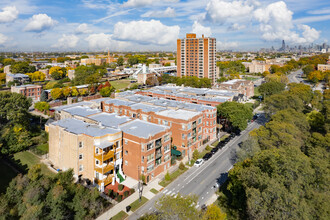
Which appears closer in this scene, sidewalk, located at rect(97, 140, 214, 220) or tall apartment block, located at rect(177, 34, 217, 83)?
sidewalk, located at rect(97, 140, 214, 220)

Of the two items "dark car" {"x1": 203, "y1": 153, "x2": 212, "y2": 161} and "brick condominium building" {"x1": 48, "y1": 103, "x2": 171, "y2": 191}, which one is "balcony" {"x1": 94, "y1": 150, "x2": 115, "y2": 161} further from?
"dark car" {"x1": 203, "y1": 153, "x2": 212, "y2": 161}

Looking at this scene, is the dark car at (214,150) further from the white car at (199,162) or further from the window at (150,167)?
the window at (150,167)

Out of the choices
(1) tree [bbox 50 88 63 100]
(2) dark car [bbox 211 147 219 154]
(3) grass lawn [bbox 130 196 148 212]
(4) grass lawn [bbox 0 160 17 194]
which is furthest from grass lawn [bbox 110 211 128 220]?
(1) tree [bbox 50 88 63 100]

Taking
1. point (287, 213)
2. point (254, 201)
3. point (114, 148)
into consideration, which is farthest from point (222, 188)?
point (114, 148)

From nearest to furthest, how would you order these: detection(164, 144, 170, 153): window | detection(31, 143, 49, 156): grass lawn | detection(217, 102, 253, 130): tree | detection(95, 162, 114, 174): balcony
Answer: detection(95, 162, 114, 174): balcony
detection(164, 144, 170, 153): window
detection(31, 143, 49, 156): grass lawn
detection(217, 102, 253, 130): tree

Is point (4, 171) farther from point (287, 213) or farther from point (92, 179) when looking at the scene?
point (287, 213)

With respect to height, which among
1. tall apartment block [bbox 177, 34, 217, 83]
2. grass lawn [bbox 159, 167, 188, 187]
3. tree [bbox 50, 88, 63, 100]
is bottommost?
grass lawn [bbox 159, 167, 188, 187]
